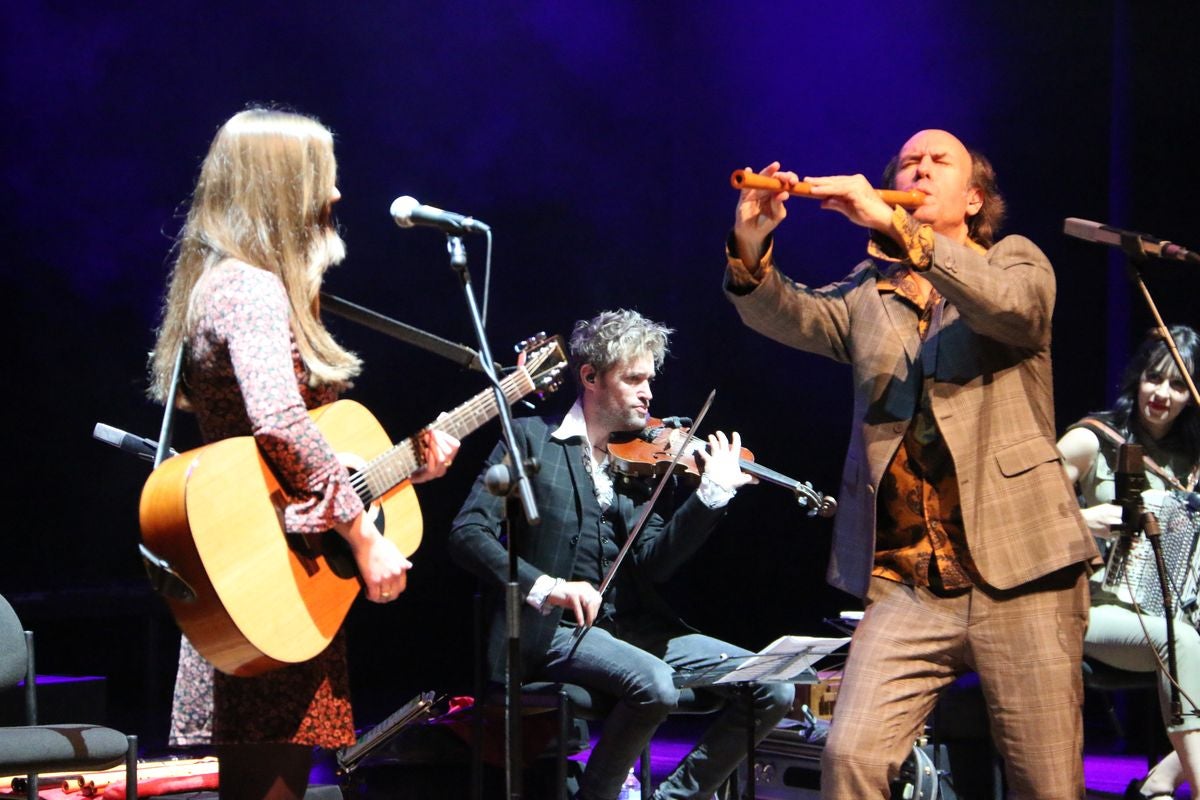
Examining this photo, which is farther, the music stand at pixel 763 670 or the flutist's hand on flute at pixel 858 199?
the music stand at pixel 763 670

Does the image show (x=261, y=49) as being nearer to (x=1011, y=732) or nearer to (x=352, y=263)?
(x=352, y=263)

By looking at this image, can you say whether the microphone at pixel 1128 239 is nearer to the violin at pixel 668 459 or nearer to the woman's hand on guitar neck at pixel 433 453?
the violin at pixel 668 459

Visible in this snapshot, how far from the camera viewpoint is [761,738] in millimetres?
4074

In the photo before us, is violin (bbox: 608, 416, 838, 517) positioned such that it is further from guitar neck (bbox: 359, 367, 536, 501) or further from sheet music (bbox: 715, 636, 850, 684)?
guitar neck (bbox: 359, 367, 536, 501)

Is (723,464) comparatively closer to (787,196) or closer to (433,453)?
(787,196)

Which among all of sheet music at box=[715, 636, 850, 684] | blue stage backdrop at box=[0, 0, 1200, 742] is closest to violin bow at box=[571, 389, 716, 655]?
sheet music at box=[715, 636, 850, 684]

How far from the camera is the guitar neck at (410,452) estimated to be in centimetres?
247

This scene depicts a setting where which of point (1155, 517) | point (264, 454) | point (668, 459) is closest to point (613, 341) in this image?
point (668, 459)

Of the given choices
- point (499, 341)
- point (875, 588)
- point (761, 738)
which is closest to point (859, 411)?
point (875, 588)

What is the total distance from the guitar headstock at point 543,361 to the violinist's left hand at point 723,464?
1.04 m

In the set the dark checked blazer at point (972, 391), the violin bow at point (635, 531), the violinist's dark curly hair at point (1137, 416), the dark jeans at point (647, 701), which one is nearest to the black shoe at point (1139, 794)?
the violinist's dark curly hair at point (1137, 416)

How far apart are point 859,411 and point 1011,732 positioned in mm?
715

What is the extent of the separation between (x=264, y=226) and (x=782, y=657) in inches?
74.2

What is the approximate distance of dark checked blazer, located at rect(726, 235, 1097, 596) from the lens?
262 centimetres
